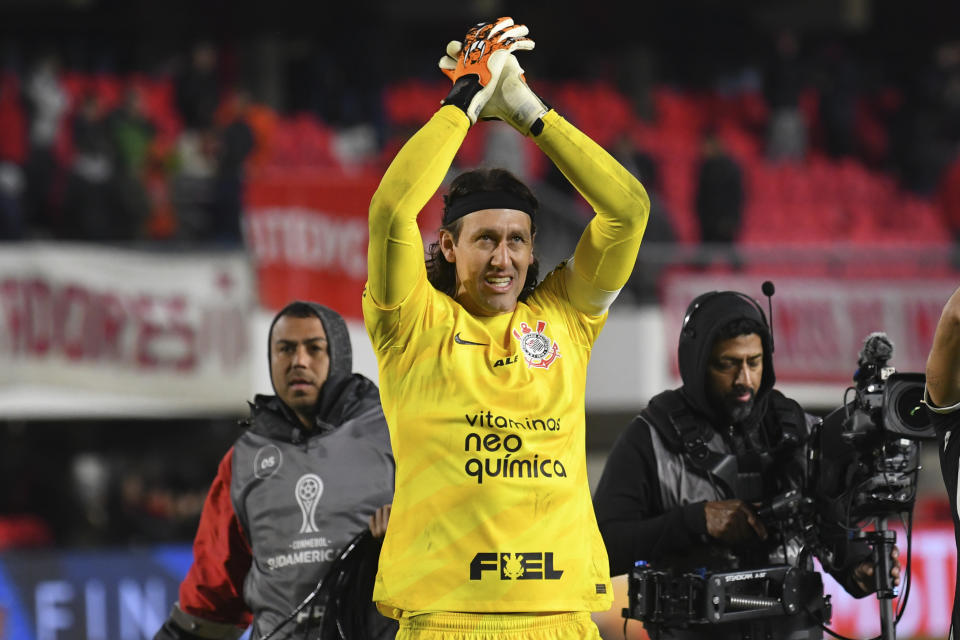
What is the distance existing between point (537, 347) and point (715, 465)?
1.15 m

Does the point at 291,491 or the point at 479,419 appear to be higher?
the point at 479,419

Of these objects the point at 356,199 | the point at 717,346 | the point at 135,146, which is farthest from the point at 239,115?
the point at 717,346

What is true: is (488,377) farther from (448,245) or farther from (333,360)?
(333,360)

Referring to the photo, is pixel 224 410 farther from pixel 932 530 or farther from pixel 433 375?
pixel 433 375

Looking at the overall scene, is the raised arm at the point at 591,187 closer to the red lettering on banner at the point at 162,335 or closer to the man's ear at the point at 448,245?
the man's ear at the point at 448,245

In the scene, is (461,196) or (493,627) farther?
(461,196)

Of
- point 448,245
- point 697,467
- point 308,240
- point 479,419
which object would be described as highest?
point 308,240

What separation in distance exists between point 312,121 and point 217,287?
193 inches

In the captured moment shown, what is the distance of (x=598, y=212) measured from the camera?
3.76m

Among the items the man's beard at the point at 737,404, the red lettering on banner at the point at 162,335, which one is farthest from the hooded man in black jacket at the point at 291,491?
the red lettering on banner at the point at 162,335

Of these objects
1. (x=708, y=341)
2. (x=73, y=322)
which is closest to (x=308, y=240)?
(x=73, y=322)

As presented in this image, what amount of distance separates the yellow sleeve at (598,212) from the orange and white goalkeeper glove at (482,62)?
0.16 metres

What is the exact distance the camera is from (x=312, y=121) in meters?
15.3

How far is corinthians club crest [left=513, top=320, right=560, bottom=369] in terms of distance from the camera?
3660 mm
